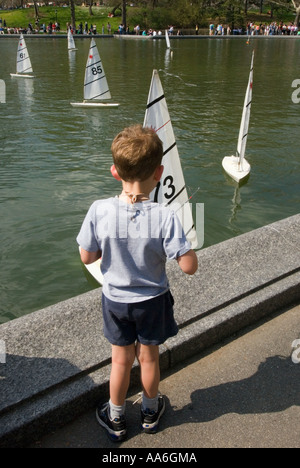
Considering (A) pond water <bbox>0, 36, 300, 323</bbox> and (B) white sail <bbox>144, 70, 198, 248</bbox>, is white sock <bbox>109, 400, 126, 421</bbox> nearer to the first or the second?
(B) white sail <bbox>144, 70, 198, 248</bbox>

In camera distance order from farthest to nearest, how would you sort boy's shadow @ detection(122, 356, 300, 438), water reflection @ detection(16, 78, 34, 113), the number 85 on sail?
the number 85 on sail < water reflection @ detection(16, 78, 34, 113) < boy's shadow @ detection(122, 356, 300, 438)

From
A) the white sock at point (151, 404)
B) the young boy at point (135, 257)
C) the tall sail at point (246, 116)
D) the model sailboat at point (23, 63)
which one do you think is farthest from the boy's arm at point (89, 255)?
the model sailboat at point (23, 63)

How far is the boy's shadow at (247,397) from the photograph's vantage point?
119 inches

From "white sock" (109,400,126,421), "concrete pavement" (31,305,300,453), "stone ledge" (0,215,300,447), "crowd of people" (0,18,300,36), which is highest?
"crowd of people" (0,18,300,36)

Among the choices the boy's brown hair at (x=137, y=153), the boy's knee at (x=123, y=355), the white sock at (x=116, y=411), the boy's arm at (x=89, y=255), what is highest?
the boy's brown hair at (x=137, y=153)

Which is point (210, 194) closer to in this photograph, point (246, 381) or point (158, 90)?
point (158, 90)

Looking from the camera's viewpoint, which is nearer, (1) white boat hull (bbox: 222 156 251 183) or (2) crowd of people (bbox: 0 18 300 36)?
(1) white boat hull (bbox: 222 156 251 183)

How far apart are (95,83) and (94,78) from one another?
328mm

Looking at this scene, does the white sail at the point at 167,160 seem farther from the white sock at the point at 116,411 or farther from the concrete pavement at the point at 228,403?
the white sock at the point at 116,411

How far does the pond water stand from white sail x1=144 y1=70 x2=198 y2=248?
1.82 m

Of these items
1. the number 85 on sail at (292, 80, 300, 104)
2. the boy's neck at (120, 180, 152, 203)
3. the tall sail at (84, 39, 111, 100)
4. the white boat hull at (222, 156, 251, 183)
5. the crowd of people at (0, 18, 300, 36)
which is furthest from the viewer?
the crowd of people at (0, 18, 300, 36)

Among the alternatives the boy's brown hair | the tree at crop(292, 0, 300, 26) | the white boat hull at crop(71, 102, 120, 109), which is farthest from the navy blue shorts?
the tree at crop(292, 0, 300, 26)

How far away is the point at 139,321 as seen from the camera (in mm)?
2652

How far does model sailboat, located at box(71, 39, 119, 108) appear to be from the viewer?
17750 millimetres
